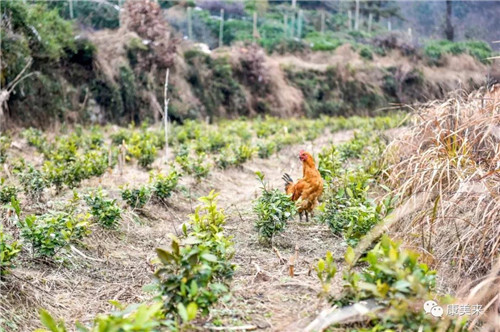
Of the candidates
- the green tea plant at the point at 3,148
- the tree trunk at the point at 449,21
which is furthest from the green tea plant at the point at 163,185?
the tree trunk at the point at 449,21

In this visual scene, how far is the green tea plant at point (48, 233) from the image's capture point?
3296 millimetres

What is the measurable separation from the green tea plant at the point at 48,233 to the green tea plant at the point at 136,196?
47.4 inches

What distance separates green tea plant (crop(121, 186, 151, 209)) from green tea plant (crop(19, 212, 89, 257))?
120 cm

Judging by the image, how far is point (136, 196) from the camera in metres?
4.78

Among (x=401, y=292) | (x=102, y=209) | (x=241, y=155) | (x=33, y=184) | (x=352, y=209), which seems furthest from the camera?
(x=241, y=155)

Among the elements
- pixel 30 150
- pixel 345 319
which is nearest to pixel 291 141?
pixel 30 150

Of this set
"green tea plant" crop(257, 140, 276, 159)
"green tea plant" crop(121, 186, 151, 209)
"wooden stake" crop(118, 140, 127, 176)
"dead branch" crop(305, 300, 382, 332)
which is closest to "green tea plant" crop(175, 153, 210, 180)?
"wooden stake" crop(118, 140, 127, 176)

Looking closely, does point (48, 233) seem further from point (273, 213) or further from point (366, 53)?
point (366, 53)

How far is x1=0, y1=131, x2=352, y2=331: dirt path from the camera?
2.59 metres

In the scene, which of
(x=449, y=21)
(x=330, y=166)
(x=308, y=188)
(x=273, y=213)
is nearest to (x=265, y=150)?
(x=330, y=166)

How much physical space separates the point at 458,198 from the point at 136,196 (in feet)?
9.07

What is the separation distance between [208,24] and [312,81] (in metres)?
6.41

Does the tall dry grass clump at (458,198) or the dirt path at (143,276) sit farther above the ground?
the tall dry grass clump at (458,198)

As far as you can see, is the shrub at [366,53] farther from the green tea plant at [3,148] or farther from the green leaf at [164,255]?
the green leaf at [164,255]
